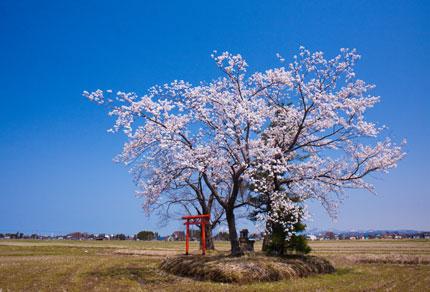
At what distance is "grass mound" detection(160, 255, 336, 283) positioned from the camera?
1294cm

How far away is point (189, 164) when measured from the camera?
14.8m

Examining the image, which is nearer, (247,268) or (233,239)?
(247,268)

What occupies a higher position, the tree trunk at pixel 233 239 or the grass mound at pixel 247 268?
the tree trunk at pixel 233 239

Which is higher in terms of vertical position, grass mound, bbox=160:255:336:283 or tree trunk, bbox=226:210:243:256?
tree trunk, bbox=226:210:243:256

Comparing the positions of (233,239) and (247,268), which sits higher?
(233,239)

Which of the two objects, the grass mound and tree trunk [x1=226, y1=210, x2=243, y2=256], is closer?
the grass mound

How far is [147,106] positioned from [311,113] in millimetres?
9081

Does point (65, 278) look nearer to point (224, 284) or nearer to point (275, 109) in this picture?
point (224, 284)

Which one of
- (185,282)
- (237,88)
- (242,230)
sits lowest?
(185,282)

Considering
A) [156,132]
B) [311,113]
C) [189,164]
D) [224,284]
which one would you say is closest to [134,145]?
[156,132]

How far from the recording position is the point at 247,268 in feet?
43.1

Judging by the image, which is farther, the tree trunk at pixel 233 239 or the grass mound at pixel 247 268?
the tree trunk at pixel 233 239

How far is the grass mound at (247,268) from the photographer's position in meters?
12.9

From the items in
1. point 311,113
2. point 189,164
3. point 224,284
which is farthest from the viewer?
point 311,113
